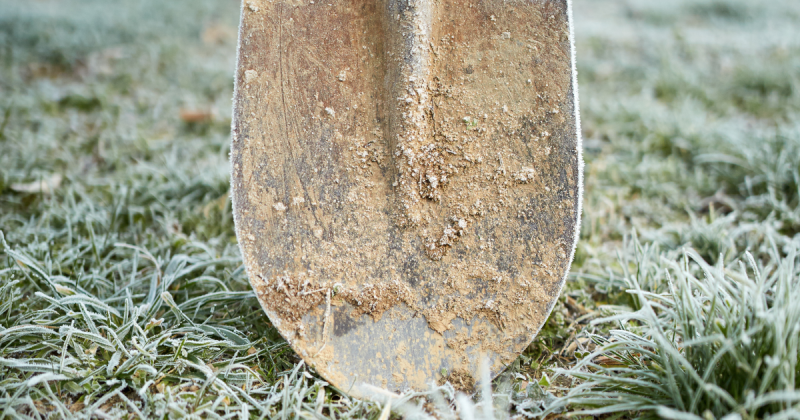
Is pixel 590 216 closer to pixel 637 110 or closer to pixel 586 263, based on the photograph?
pixel 586 263

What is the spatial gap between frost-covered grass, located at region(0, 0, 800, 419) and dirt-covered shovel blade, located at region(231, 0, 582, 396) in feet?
0.49

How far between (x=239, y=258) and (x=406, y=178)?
706 mm

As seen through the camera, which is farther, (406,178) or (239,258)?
(239,258)

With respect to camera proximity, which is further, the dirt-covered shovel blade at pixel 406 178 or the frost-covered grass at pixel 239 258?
the dirt-covered shovel blade at pixel 406 178

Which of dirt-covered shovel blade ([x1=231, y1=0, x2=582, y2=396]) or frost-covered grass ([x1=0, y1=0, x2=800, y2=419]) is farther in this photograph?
dirt-covered shovel blade ([x1=231, y1=0, x2=582, y2=396])

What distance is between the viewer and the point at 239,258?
1.55 metres

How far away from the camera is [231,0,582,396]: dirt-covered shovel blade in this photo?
3.68ft

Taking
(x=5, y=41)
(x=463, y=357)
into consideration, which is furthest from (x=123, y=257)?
Result: (x=5, y=41)

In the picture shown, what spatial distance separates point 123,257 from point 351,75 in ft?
3.49

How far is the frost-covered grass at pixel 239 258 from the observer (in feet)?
Answer: 3.31

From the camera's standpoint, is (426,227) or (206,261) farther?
(206,261)

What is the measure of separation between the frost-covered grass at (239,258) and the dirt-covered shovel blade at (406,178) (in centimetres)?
15

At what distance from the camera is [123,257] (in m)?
1.62

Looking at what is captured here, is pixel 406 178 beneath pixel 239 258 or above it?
above
